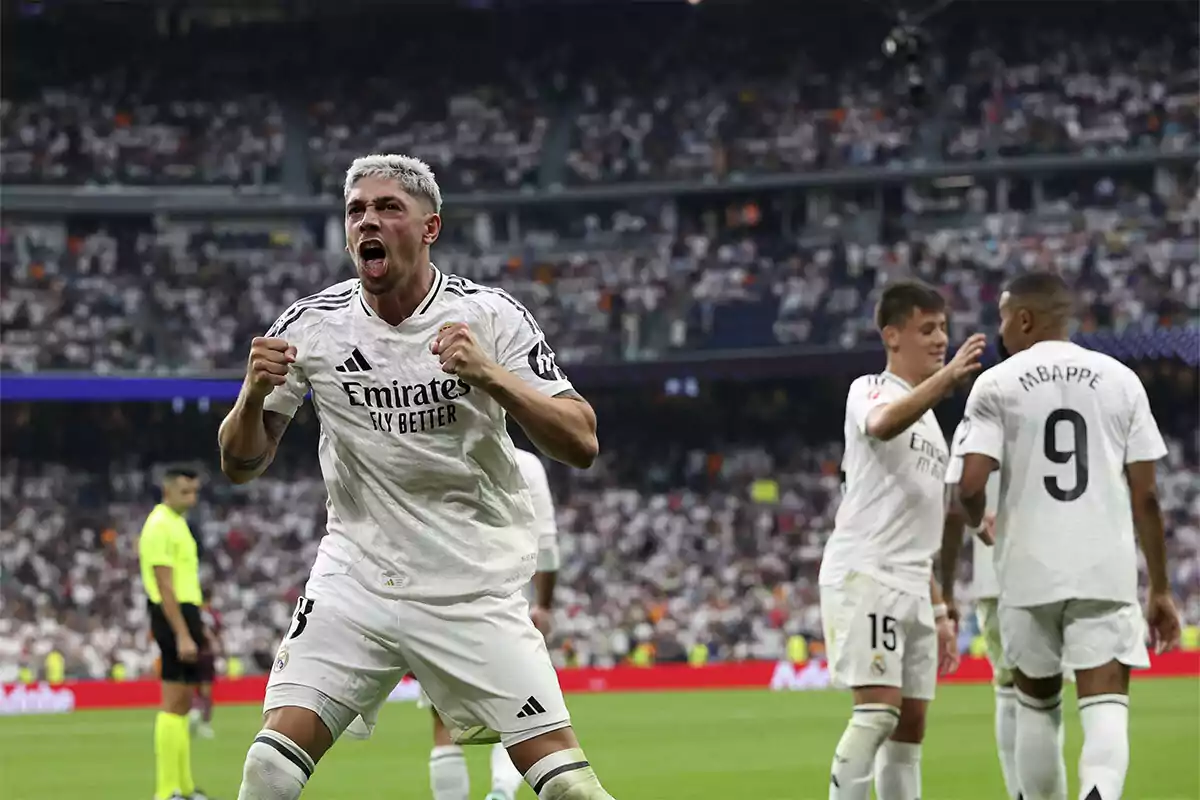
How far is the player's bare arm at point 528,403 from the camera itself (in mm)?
5055

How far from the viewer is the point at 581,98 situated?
141 ft

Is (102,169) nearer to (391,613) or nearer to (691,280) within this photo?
(691,280)

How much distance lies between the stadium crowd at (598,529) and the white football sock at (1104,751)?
71.8 feet

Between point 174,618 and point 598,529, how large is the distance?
2332 centimetres

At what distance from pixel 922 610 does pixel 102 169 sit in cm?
3635

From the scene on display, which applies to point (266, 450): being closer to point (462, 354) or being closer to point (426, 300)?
point (426, 300)

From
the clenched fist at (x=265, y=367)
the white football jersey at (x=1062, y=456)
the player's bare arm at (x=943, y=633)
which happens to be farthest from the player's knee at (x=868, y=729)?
the clenched fist at (x=265, y=367)

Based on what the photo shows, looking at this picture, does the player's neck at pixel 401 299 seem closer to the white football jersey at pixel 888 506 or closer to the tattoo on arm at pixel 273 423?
the tattoo on arm at pixel 273 423

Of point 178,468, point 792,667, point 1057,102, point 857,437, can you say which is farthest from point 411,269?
point 1057,102

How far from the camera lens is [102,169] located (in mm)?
41219

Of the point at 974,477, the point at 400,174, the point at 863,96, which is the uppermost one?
the point at 863,96

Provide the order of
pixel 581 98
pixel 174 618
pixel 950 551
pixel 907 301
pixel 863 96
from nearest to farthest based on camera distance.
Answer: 1. pixel 907 301
2. pixel 950 551
3. pixel 174 618
4. pixel 863 96
5. pixel 581 98

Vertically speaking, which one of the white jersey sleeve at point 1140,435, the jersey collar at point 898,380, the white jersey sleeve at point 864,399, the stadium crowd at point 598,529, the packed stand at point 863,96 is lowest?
the stadium crowd at point 598,529

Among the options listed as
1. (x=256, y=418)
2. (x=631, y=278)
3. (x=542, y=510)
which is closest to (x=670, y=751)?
(x=542, y=510)
